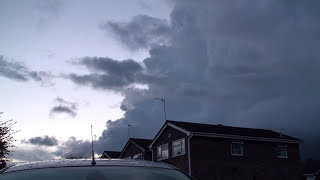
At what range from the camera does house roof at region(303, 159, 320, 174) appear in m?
55.0

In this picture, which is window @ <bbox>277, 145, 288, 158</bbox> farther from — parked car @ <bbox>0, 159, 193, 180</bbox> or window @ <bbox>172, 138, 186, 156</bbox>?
parked car @ <bbox>0, 159, 193, 180</bbox>

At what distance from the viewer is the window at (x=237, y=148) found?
38656 millimetres

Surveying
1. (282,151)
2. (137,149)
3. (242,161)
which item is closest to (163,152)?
(242,161)

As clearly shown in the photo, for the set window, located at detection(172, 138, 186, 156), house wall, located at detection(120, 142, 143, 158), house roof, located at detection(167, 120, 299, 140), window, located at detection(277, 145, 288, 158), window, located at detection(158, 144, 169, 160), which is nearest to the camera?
window, located at detection(172, 138, 186, 156)

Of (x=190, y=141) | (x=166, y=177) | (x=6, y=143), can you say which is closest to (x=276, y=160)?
(x=190, y=141)

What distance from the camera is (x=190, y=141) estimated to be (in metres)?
36.8

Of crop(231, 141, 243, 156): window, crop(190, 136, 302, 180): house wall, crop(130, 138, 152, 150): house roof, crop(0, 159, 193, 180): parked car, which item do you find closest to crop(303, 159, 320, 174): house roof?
crop(190, 136, 302, 180): house wall

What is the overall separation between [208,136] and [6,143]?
59.8ft

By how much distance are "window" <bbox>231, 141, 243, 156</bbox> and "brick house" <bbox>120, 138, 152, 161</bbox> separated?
12.1m

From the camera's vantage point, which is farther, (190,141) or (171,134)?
(171,134)

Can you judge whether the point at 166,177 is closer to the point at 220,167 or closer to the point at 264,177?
the point at 220,167

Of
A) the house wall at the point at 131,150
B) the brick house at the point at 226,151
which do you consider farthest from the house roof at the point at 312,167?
the house wall at the point at 131,150

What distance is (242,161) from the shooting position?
127 ft

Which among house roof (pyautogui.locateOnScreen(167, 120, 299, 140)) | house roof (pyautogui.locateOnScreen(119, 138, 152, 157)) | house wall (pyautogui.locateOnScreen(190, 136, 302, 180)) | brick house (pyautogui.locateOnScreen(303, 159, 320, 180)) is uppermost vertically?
house roof (pyautogui.locateOnScreen(167, 120, 299, 140))
